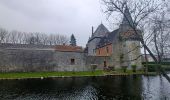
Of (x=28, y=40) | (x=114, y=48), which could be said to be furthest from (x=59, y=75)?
(x=28, y=40)

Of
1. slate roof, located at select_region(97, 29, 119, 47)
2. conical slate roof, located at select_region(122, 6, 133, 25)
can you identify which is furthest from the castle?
conical slate roof, located at select_region(122, 6, 133, 25)

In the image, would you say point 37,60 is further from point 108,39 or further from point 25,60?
point 108,39

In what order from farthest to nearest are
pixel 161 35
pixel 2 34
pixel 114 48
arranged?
pixel 2 34
pixel 114 48
pixel 161 35

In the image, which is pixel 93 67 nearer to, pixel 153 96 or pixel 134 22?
pixel 153 96

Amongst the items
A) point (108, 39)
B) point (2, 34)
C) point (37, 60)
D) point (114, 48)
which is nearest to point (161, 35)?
point (37, 60)

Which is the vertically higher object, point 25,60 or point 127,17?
point 127,17

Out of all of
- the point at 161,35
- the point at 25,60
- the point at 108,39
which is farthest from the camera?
the point at 108,39

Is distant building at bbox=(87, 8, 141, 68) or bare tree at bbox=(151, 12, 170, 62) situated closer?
bare tree at bbox=(151, 12, 170, 62)

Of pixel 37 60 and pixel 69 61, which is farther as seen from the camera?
pixel 69 61

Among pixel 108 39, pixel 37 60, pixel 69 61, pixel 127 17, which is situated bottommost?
pixel 69 61

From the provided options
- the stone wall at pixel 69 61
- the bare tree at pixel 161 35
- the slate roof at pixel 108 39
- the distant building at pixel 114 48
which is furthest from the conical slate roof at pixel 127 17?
the slate roof at pixel 108 39

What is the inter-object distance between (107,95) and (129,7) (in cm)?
798

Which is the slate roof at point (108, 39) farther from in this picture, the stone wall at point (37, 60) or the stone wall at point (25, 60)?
the stone wall at point (25, 60)

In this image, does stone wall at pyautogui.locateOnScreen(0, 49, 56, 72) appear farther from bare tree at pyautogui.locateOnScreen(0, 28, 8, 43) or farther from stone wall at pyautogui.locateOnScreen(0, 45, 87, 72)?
bare tree at pyautogui.locateOnScreen(0, 28, 8, 43)
